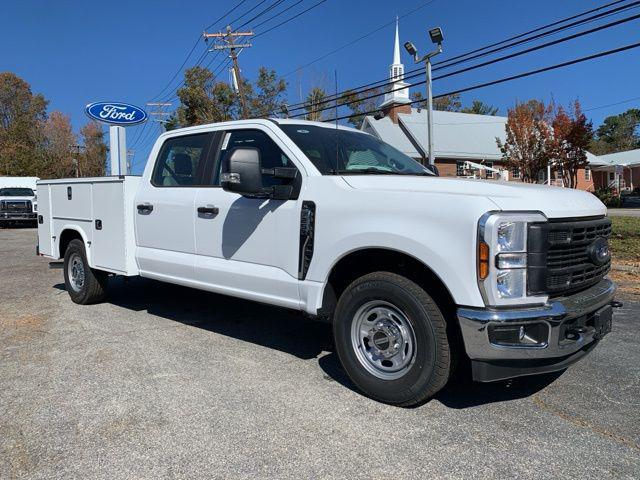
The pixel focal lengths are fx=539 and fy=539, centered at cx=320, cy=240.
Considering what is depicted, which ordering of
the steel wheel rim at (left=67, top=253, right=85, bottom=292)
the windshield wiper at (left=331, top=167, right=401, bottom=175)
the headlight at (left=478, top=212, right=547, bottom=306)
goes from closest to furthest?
the headlight at (left=478, top=212, right=547, bottom=306), the windshield wiper at (left=331, top=167, right=401, bottom=175), the steel wheel rim at (left=67, top=253, right=85, bottom=292)

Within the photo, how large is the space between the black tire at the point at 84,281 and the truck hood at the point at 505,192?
4.20m

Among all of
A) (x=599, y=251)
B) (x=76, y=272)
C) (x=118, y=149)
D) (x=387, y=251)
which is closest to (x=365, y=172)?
(x=387, y=251)

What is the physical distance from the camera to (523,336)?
320 cm

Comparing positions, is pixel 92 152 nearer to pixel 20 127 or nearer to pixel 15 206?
pixel 20 127

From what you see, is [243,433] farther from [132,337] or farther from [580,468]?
[132,337]

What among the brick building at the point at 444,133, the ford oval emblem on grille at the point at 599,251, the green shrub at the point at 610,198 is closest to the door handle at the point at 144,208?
the ford oval emblem on grille at the point at 599,251

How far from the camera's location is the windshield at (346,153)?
4.39 m

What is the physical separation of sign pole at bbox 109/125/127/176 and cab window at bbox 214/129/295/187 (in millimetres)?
6664

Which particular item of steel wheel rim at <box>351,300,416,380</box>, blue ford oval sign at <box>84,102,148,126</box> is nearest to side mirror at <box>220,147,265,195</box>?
steel wheel rim at <box>351,300,416,380</box>

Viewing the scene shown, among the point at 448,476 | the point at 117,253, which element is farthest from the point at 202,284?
the point at 448,476

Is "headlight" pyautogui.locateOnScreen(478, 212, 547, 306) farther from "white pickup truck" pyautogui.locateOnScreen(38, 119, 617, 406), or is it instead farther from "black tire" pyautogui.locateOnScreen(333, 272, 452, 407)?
"black tire" pyautogui.locateOnScreen(333, 272, 452, 407)

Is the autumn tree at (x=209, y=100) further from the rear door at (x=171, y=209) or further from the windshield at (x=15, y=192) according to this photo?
the rear door at (x=171, y=209)

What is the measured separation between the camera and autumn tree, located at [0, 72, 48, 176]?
57.8 metres

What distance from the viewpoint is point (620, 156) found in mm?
51438
